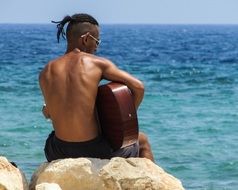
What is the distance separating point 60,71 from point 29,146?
198 inches

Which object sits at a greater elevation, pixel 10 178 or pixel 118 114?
pixel 118 114

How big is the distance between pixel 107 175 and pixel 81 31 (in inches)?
41.3

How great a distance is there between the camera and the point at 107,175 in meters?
4.34

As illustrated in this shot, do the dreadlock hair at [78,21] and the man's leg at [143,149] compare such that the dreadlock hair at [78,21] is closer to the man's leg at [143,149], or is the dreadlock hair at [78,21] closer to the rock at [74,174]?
the man's leg at [143,149]

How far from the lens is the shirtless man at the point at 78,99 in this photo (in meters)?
4.80

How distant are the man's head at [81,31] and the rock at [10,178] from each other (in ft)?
3.03

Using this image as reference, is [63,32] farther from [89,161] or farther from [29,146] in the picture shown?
[29,146]

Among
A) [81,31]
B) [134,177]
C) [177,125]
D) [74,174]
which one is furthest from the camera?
[177,125]

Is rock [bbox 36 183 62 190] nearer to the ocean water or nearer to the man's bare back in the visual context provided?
the man's bare back

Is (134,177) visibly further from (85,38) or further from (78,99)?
(85,38)

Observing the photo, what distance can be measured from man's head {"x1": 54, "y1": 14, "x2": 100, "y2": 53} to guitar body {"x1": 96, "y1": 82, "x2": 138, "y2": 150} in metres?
0.32

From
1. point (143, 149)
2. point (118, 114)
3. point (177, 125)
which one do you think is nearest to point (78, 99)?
point (118, 114)

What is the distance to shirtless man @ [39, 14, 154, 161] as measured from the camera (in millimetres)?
4801

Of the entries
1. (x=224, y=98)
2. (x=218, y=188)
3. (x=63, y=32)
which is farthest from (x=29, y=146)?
(x=224, y=98)
